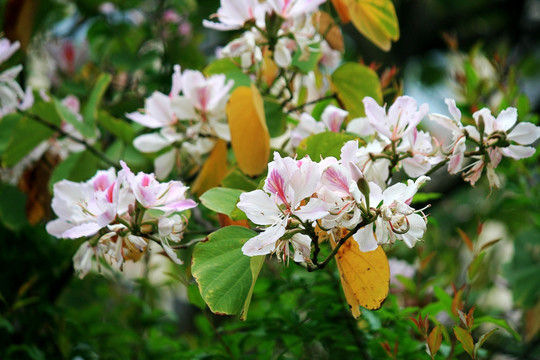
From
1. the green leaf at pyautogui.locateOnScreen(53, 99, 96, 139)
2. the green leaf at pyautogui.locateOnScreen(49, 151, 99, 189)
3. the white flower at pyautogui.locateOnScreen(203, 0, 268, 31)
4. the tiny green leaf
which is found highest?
the white flower at pyautogui.locateOnScreen(203, 0, 268, 31)

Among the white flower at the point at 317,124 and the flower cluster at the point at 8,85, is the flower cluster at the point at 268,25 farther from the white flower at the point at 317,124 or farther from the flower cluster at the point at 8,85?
the flower cluster at the point at 8,85

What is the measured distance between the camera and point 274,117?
2.28 feet

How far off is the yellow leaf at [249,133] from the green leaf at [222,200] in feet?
0.26

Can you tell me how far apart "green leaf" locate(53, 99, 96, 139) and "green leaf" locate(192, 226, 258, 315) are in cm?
33

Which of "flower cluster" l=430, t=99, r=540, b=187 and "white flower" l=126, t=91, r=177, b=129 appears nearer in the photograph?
"flower cluster" l=430, t=99, r=540, b=187

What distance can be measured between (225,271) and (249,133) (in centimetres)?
18

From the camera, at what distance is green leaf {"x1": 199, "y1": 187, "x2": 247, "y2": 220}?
51 centimetres

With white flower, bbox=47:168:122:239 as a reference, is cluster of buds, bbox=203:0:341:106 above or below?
above

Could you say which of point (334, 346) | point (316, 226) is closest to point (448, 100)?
point (316, 226)

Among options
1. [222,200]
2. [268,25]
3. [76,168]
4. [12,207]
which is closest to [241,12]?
[268,25]

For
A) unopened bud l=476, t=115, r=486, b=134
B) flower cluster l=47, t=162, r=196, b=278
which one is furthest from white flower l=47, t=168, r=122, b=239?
unopened bud l=476, t=115, r=486, b=134

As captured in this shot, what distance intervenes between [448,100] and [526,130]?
0.08m

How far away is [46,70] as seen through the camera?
1586 millimetres

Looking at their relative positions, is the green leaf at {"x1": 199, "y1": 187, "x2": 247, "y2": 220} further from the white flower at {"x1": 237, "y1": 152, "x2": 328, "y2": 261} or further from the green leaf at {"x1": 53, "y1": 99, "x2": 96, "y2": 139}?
the green leaf at {"x1": 53, "y1": 99, "x2": 96, "y2": 139}
